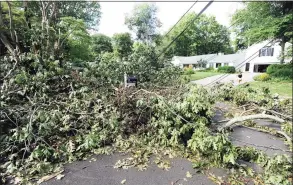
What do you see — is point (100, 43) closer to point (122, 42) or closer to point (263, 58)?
point (122, 42)

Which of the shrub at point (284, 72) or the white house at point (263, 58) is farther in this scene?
the white house at point (263, 58)

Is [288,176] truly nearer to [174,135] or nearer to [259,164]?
[259,164]

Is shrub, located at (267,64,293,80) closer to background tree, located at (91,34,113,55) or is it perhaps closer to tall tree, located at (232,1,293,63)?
tall tree, located at (232,1,293,63)

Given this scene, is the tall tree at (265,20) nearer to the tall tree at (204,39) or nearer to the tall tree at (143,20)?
the tall tree at (143,20)

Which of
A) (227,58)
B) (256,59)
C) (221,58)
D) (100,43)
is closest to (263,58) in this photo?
(256,59)

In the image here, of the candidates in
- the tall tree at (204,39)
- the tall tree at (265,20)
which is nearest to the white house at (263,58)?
the tall tree at (265,20)

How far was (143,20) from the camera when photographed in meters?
32.6

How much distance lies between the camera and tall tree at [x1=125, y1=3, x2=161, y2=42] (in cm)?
3206

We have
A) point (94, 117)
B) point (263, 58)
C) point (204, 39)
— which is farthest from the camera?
point (204, 39)

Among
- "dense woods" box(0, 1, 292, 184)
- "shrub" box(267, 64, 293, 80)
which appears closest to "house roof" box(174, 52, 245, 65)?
"shrub" box(267, 64, 293, 80)

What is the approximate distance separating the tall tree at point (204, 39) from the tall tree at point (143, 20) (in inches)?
284

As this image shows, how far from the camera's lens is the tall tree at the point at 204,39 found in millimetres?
38866

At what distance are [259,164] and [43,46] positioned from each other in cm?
680

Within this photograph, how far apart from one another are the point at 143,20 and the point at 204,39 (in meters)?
15.1
